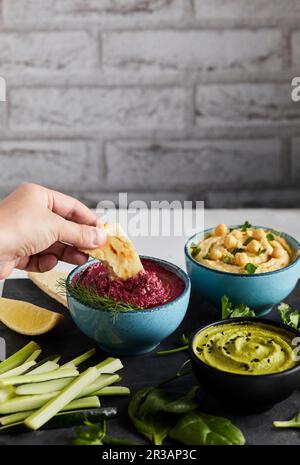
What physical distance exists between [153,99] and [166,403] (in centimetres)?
156

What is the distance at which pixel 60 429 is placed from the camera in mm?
1168

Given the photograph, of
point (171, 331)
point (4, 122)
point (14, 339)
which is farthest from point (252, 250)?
point (4, 122)

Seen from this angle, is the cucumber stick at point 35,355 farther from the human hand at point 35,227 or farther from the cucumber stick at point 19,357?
the human hand at point 35,227

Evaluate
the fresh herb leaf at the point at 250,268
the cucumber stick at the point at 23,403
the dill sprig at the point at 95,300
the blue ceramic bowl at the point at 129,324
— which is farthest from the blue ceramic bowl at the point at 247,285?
the cucumber stick at the point at 23,403

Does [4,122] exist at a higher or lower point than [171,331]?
higher

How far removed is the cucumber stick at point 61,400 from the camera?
116 cm

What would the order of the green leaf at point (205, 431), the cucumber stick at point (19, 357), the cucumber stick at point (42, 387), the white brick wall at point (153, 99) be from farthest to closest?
the white brick wall at point (153, 99) → the cucumber stick at point (19, 357) → the cucumber stick at point (42, 387) → the green leaf at point (205, 431)

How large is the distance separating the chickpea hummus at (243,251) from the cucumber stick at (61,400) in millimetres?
390

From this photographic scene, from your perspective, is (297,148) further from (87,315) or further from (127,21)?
(87,315)

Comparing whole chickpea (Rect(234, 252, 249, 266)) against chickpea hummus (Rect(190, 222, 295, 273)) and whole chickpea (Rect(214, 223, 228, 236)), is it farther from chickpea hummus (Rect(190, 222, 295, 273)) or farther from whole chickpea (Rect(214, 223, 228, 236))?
whole chickpea (Rect(214, 223, 228, 236))

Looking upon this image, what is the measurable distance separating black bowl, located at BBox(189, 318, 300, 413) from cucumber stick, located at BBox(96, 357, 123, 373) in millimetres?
189

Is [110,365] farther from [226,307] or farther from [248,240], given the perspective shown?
[248,240]

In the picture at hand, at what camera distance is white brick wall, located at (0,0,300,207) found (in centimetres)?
247

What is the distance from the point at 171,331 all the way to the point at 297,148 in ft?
4.65
